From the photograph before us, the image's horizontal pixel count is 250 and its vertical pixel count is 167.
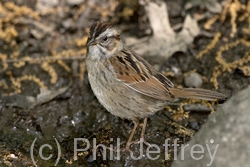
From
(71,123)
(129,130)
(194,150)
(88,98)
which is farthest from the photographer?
(88,98)

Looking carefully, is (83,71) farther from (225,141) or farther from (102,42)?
(225,141)

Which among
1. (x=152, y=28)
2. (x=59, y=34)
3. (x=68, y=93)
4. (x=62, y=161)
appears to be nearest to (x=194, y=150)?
(x=62, y=161)

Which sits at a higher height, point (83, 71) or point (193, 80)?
point (83, 71)

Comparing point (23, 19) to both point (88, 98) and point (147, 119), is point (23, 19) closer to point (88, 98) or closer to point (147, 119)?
point (88, 98)

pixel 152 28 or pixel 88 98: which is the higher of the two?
pixel 152 28

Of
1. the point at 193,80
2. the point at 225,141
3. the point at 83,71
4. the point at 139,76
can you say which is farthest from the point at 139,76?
the point at 225,141

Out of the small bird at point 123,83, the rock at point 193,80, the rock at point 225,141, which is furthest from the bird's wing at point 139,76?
the rock at point 225,141

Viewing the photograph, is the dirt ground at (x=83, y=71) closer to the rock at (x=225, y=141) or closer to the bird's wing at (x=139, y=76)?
the bird's wing at (x=139, y=76)
